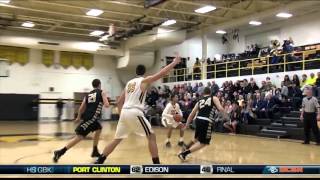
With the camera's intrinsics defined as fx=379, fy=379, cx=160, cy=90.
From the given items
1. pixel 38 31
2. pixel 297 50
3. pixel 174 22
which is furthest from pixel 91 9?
pixel 297 50

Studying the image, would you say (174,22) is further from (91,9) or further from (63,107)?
(63,107)

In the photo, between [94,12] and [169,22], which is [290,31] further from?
[94,12]

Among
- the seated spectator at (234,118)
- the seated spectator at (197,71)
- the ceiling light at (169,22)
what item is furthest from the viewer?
the seated spectator at (197,71)

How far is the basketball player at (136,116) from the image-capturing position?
681 centimetres

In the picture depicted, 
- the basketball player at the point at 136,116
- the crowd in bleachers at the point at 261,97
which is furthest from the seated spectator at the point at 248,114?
the basketball player at the point at 136,116

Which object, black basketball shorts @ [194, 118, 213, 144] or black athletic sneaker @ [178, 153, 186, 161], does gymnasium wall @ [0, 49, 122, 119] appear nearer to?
black athletic sneaker @ [178, 153, 186, 161]

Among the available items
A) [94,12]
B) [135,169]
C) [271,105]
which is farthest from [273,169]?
[94,12]

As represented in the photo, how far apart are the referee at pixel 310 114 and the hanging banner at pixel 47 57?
20911mm

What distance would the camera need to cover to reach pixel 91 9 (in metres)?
21.6

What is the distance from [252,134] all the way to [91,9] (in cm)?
1126

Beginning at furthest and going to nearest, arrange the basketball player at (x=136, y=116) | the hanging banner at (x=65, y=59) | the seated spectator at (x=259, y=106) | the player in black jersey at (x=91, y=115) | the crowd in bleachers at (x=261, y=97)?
1. the hanging banner at (x=65, y=59)
2. the seated spectator at (x=259, y=106)
3. the crowd in bleachers at (x=261, y=97)
4. the player in black jersey at (x=91, y=115)
5. the basketball player at (x=136, y=116)

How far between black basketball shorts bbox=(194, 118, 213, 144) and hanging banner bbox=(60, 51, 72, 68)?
A: 23.1 meters

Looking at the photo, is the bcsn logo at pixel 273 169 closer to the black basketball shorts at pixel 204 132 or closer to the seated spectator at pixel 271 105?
the black basketball shorts at pixel 204 132

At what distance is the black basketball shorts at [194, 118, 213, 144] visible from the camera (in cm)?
830
